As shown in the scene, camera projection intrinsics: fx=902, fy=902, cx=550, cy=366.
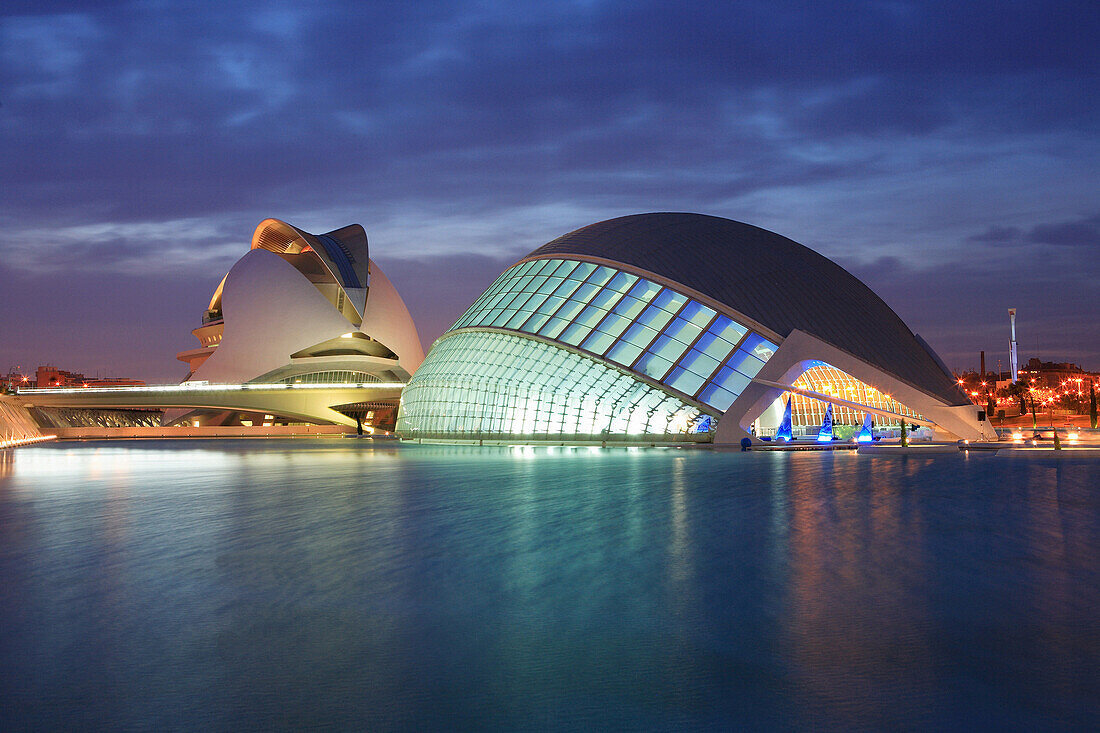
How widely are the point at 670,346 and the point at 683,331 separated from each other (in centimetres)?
88

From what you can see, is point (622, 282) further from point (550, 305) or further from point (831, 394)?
point (831, 394)

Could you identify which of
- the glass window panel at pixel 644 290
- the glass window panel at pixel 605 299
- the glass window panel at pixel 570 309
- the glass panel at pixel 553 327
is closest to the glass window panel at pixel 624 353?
the glass window panel at pixel 605 299

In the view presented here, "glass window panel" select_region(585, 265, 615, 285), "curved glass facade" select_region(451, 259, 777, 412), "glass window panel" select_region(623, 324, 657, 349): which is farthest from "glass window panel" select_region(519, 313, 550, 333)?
"glass window panel" select_region(623, 324, 657, 349)

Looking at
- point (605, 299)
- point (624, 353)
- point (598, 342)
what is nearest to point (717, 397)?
point (624, 353)

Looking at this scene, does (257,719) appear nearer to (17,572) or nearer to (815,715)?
(815,715)

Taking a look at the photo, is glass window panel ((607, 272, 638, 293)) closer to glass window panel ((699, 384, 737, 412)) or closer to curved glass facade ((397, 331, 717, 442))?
curved glass facade ((397, 331, 717, 442))

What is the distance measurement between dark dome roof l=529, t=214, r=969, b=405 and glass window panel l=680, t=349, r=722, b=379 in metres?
2.64

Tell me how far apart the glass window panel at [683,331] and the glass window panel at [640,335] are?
0.61m

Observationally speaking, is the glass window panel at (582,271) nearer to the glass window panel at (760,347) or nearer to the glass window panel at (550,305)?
the glass window panel at (550,305)

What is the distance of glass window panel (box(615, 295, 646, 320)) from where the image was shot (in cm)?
3581

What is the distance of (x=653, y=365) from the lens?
3353 centimetres

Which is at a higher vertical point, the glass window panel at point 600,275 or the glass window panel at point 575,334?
the glass window panel at point 600,275

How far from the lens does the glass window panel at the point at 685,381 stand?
32.7 m

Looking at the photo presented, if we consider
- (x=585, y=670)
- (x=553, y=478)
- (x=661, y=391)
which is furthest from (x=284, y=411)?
(x=585, y=670)
